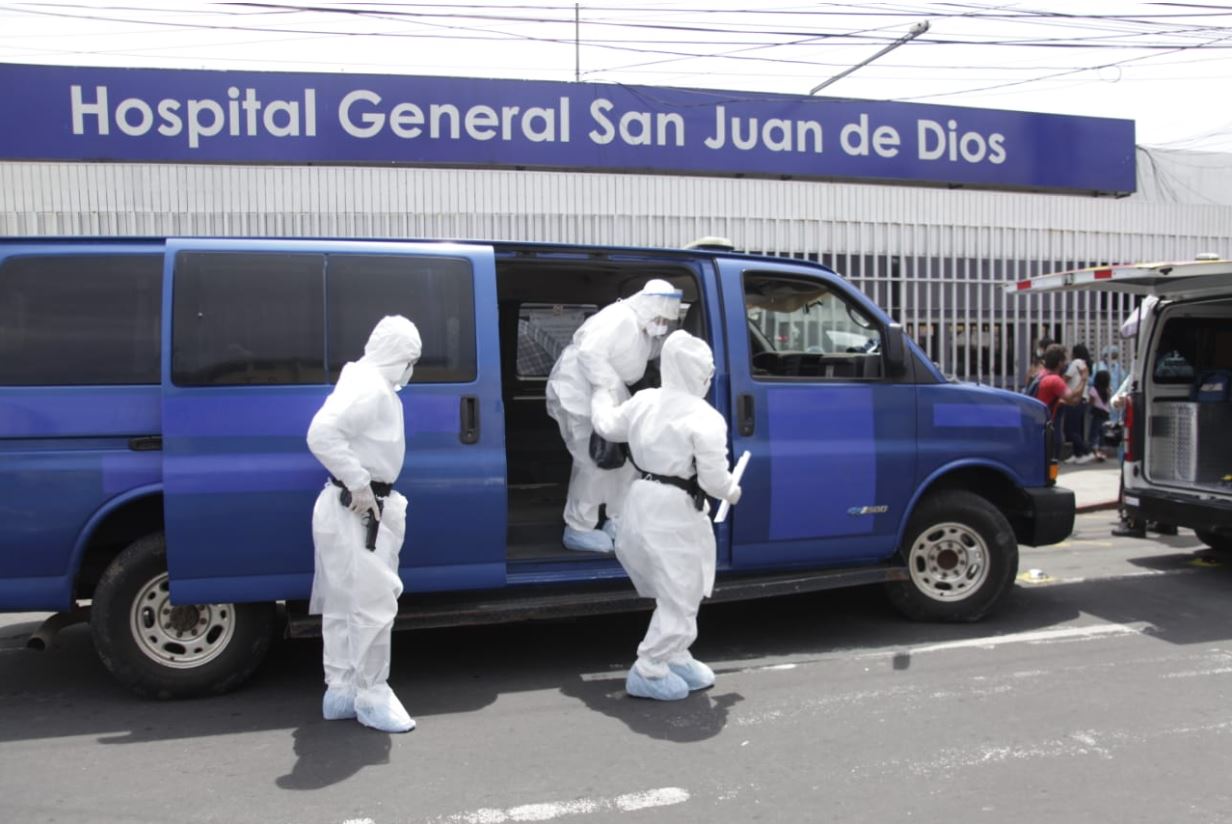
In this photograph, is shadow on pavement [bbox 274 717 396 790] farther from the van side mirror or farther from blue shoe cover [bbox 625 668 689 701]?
the van side mirror

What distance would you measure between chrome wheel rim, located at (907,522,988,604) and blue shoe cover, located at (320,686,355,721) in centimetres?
325

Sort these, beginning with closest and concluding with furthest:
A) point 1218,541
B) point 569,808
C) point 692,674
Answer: point 569,808
point 692,674
point 1218,541

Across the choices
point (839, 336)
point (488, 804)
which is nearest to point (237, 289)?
point (488, 804)

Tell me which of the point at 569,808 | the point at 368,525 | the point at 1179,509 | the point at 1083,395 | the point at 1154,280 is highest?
the point at 1154,280

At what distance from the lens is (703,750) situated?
4199 millimetres

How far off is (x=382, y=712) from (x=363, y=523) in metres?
0.84

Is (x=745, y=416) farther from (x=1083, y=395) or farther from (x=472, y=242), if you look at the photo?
(x=1083, y=395)

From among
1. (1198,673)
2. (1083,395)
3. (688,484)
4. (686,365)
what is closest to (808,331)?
(686,365)

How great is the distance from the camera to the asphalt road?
12.1 ft

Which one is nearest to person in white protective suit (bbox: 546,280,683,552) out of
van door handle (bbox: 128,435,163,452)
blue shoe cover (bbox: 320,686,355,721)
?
blue shoe cover (bbox: 320,686,355,721)

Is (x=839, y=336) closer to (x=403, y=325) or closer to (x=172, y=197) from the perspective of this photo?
(x=403, y=325)

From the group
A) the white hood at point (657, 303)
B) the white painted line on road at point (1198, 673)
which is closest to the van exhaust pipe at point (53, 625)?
the white hood at point (657, 303)

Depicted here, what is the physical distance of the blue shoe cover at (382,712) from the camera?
443 cm

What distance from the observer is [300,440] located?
466cm
